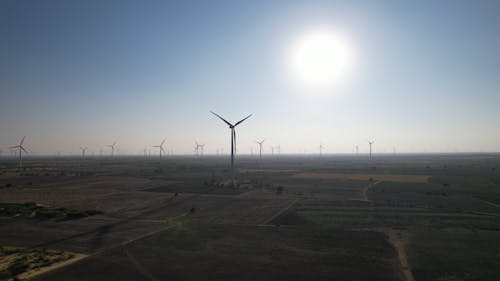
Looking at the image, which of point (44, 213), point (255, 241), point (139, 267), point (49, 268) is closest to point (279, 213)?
point (255, 241)

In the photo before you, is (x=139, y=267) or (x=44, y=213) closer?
(x=139, y=267)

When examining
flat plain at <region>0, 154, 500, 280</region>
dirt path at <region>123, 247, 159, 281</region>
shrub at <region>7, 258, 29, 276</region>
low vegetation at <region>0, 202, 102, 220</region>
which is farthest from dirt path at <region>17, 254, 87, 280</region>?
low vegetation at <region>0, 202, 102, 220</region>

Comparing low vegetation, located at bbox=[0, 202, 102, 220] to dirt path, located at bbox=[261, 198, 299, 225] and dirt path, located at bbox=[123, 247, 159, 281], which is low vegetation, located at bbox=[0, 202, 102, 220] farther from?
dirt path, located at bbox=[261, 198, 299, 225]

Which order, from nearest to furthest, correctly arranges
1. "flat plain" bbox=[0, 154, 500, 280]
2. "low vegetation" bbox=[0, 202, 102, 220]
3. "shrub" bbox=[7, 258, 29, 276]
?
"shrub" bbox=[7, 258, 29, 276] < "flat plain" bbox=[0, 154, 500, 280] < "low vegetation" bbox=[0, 202, 102, 220]

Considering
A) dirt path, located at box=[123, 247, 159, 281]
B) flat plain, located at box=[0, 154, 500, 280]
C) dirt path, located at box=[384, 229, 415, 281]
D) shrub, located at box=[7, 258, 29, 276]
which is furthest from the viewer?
flat plain, located at box=[0, 154, 500, 280]

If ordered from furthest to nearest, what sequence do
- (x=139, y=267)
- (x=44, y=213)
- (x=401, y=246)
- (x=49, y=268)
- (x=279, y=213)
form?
1. (x=279, y=213)
2. (x=44, y=213)
3. (x=401, y=246)
4. (x=139, y=267)
5. (x=49, y=268)

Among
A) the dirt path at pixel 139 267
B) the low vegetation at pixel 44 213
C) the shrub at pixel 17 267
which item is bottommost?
the dirt path at pixel 139 267

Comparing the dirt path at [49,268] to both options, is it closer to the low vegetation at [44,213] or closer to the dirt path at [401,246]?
the low vegetation at [44,213]

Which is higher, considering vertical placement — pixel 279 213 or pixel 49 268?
pixel 279 213

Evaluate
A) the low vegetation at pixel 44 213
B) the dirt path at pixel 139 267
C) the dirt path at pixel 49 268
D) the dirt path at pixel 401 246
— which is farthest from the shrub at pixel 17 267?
the dirt path at pixel 401 246

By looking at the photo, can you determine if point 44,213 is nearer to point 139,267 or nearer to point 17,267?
point 17,267
